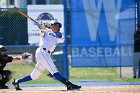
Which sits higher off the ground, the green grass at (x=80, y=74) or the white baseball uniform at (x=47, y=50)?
the white baseball uniform at (x=47, y=50)

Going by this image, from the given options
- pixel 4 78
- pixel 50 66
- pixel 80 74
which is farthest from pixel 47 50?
pixel 80 74

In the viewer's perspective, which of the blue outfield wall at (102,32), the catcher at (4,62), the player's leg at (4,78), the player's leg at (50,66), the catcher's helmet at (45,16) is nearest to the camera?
the player's leg at (50,66)

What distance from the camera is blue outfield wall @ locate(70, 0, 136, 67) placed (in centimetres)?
1571

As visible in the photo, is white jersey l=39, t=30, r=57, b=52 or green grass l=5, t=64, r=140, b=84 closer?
white jersey l=39, t=30, r=57, b=52

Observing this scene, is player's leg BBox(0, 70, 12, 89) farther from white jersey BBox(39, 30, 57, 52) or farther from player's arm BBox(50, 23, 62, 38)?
player's arm BBox(50, 23, 62, 38)

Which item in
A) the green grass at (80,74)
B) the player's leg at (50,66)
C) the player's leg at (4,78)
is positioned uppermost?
the player's leg at (50,66)

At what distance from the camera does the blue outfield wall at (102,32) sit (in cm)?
1571

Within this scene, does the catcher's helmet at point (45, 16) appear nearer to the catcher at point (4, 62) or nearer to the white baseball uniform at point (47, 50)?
the catcher at point (4, 62)

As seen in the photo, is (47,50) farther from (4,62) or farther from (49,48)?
(4,62)

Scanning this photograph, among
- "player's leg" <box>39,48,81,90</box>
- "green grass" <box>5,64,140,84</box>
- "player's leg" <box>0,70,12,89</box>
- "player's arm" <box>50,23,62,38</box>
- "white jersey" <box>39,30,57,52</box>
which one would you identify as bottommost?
"green grass" <box>5,64,140,84</box>

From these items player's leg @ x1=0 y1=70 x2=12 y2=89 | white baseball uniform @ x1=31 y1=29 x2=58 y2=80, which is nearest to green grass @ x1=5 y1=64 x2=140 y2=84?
player's leg @ x1=0 y1=70 x2=12 y2=89

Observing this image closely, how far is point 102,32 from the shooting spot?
51.9 ft

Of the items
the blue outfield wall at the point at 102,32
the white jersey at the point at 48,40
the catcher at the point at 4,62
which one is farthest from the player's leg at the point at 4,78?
the blue outfield wall at the point at 102,32

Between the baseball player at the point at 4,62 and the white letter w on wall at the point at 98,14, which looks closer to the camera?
the baseball player at the point at 4,62
